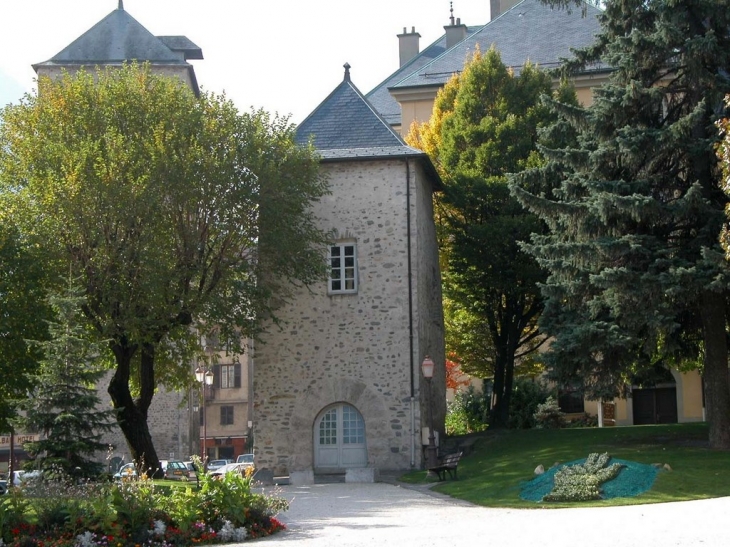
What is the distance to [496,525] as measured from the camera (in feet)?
46.3

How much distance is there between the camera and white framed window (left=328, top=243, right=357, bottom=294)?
28.2 metres

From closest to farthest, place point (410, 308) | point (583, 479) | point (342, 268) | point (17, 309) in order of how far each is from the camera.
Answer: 1. point (583, 479)
2. point (17, 309)
3. point (410, 308)
4. point (342, 268)

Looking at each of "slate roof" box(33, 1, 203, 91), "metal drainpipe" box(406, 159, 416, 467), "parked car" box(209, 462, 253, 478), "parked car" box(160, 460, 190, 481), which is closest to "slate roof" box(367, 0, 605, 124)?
"slate roof" box(33, 1, 203, 91)

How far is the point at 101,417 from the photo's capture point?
1745cm

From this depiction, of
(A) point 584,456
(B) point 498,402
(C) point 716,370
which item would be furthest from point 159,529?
(B) point 498,402

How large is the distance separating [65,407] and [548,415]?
23.5 meters

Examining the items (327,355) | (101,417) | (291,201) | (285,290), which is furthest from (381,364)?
(101,417)

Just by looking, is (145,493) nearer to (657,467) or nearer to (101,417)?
(101,417)

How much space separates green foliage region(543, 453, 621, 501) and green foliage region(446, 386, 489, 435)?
18522mm

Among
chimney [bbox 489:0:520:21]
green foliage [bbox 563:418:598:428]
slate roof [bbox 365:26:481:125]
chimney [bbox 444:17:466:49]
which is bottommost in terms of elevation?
green foliage [bbox 563:418:598:428]

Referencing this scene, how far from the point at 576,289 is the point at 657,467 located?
489 centimetres

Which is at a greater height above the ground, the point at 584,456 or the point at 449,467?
the point at 584,456

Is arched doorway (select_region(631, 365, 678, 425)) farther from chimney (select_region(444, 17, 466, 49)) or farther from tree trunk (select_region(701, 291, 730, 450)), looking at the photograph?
tree trunk (select_region(701, 291, 730, 450))

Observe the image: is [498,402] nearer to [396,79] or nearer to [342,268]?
[342,268]
